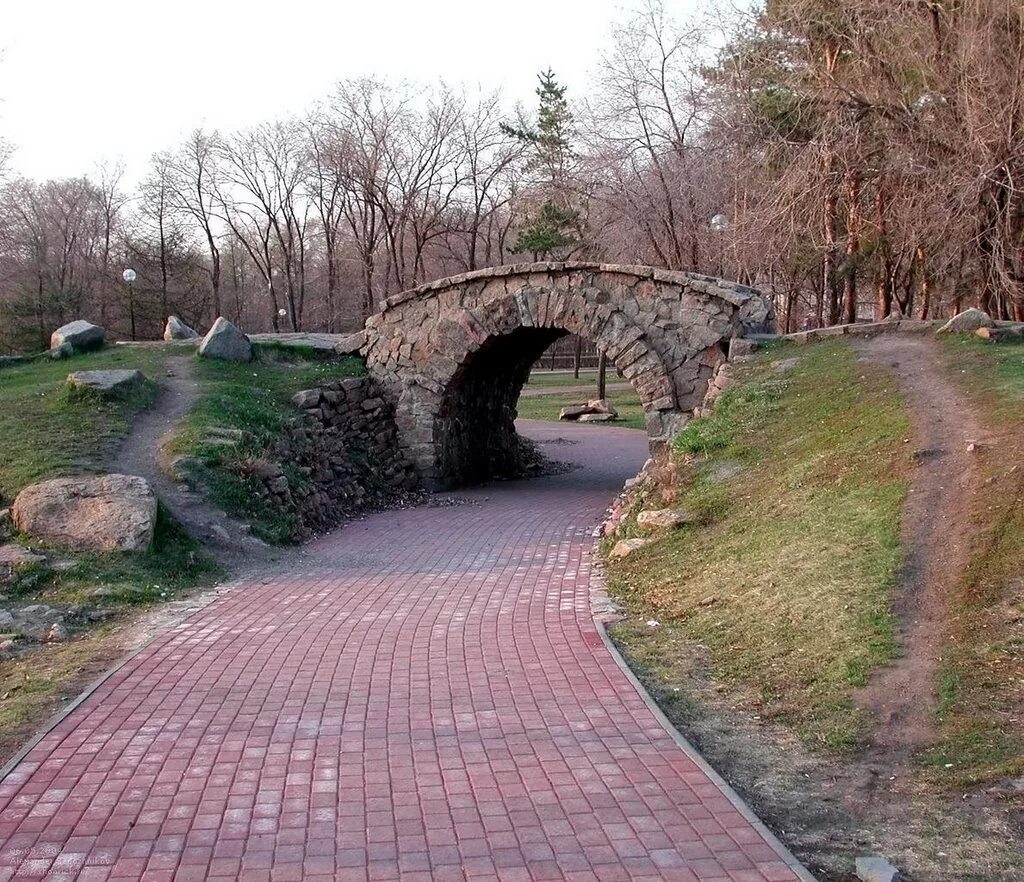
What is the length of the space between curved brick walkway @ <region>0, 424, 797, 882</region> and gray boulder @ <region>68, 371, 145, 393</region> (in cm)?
644

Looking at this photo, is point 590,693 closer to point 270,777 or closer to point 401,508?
point 270,777

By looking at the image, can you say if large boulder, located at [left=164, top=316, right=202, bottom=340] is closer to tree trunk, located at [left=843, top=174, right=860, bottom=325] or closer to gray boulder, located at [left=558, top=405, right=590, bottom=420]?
tree trunk, located at [left=843, top=174, right=860, bottom=325]

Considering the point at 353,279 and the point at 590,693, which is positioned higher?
the point at 353,279

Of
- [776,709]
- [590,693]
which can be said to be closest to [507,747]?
[590,693]

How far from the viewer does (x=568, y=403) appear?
112ft

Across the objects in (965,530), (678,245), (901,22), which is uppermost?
(901,22)

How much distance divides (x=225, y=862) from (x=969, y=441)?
22.2 feet

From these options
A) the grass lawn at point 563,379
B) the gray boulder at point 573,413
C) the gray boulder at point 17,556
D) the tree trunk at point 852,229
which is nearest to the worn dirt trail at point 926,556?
the tree trunk at point 852,229

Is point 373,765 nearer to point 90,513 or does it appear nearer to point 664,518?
point 664,518

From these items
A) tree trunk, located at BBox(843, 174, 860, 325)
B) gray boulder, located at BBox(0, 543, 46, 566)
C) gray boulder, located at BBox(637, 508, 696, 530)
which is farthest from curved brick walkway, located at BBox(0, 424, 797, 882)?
tree trunk, located at BBox(843, 174, 860, 325)

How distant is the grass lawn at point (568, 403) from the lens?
29.4 metres

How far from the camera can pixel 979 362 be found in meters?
12.0

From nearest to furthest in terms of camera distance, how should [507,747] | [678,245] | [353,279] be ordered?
[507,747], [678,245], [353,279]

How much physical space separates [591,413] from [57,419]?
60.4ft
